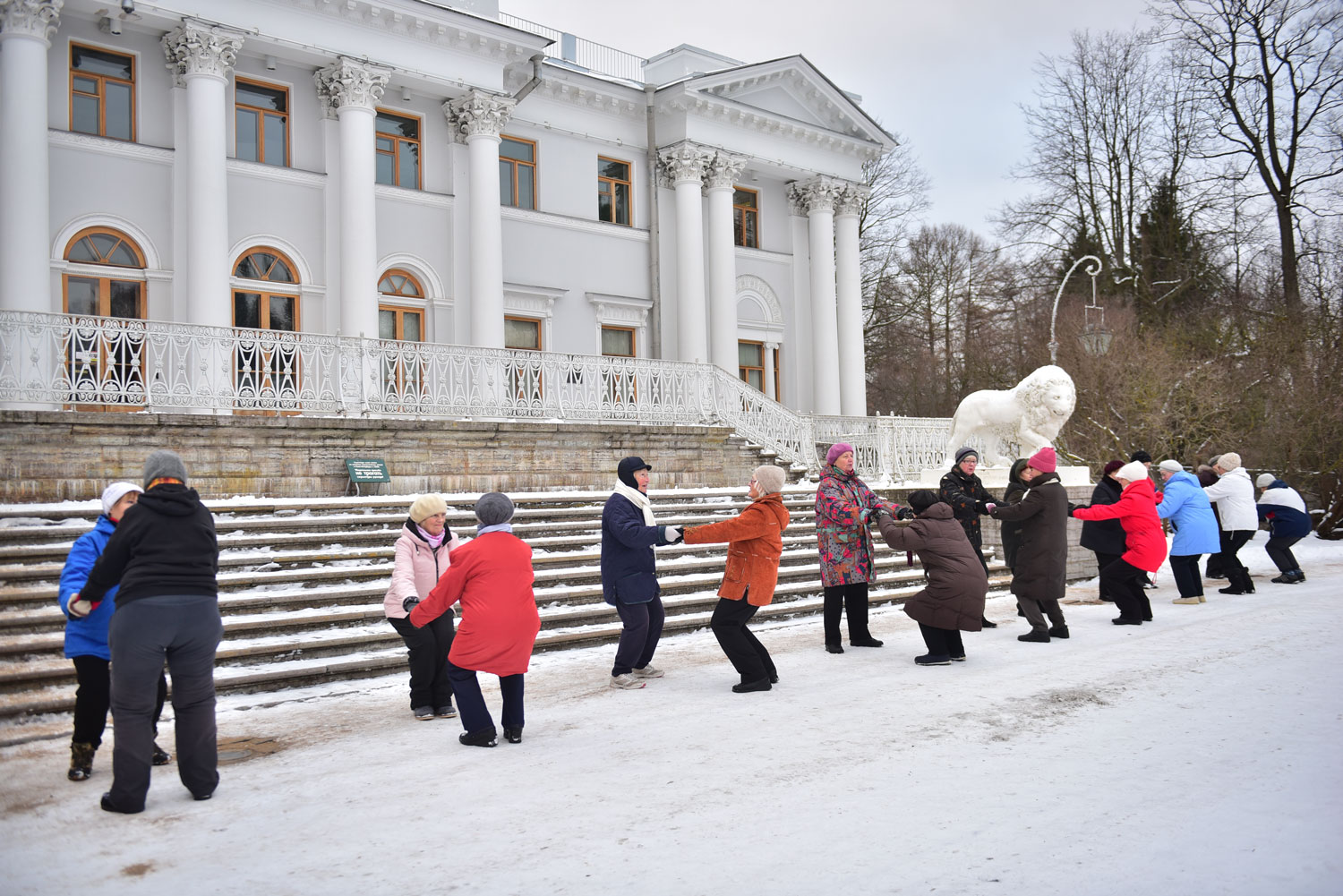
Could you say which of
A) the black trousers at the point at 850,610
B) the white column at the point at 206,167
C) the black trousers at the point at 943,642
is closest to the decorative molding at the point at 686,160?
the white column at the point at 206,167

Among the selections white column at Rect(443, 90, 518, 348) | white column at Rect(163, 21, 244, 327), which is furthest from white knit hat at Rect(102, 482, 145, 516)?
white column at Rect(443, 90, 518, 348)

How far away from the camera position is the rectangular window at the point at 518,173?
22.8 m

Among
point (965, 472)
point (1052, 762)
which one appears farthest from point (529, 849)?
point (965, 472)

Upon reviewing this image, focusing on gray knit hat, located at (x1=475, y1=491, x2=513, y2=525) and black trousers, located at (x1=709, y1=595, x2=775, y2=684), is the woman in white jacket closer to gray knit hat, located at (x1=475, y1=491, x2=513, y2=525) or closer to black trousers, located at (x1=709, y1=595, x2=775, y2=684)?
black trousers, located at (x1=709, y1=595, x2=775, y2=684)

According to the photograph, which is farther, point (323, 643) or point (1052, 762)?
point (323, 643)

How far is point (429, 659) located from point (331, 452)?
741 centimetres

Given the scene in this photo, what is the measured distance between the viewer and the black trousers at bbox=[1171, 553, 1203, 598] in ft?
40.3

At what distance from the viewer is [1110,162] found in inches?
1455

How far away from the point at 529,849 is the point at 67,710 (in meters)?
4.43

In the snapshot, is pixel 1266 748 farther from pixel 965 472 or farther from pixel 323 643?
pixel 323 643

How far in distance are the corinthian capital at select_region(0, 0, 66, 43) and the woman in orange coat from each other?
14627 mm

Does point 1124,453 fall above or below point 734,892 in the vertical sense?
above

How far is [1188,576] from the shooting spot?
12.3 meters

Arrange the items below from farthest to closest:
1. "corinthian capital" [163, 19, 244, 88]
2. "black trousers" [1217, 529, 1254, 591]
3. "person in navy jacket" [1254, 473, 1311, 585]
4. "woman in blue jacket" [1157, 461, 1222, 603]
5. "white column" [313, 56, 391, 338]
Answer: "white column" [313, 56, 391, 338]
"corinthian capital" [163, 19, 244, 88]
"person in navy jacket" [1254, 473, 1311, 585]
"black trousers" [1217, 529, 1254, 591]
"woman in blue jacket" [1157, 461, 1222, 603]
